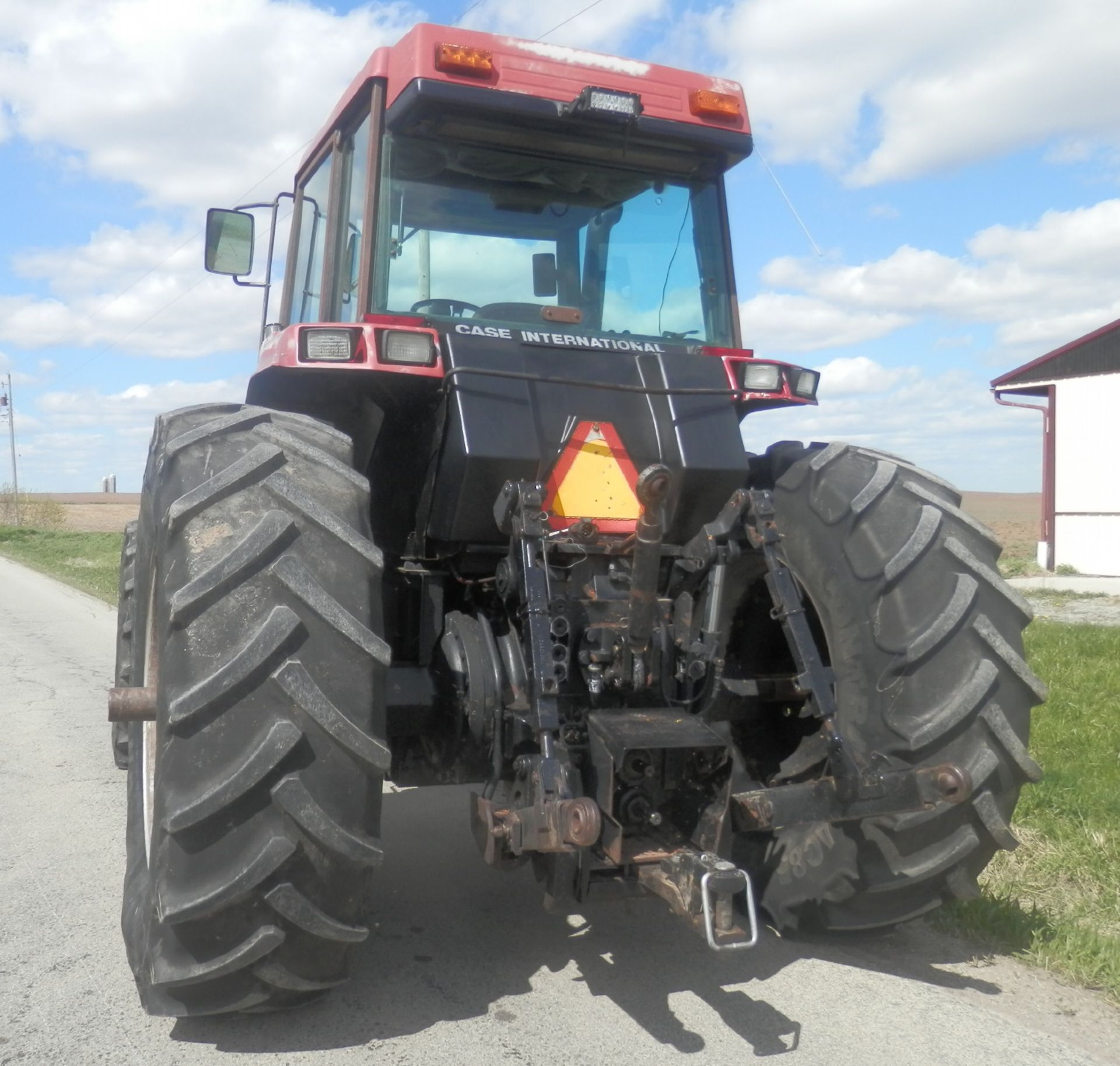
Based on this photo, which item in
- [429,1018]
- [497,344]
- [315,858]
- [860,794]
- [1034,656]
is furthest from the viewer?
[1034,656]

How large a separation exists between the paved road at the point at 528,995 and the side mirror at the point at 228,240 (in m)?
2.48

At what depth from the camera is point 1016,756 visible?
3.03 meters

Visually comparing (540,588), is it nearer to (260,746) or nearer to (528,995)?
(260,746)

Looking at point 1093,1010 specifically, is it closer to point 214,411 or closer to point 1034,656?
point 214,411

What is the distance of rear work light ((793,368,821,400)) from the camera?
3.90 meters

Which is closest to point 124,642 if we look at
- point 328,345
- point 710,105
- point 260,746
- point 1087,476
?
point 328,345

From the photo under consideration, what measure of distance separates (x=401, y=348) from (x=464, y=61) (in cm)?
97

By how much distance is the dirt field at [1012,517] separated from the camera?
99.5 feet

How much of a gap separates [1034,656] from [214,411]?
674 centimetres

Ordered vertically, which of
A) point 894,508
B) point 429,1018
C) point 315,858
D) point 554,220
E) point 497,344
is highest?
point 554,220

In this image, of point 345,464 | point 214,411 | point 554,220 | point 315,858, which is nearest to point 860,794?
point 315,858

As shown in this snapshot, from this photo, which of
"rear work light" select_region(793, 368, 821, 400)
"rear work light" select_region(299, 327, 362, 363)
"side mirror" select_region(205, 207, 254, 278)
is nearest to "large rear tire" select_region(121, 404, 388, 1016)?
"rear work light" select_region(299, 327, 362, 363)

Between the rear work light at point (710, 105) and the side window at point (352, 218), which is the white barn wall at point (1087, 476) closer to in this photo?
the rear work light at point (710, 105)

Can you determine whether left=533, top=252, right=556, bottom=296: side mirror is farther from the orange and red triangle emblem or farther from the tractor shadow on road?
the tractor shadow on road
